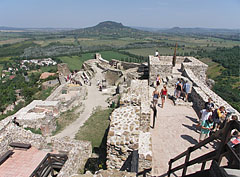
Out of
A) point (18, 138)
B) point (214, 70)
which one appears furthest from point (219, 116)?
point (214, 70)

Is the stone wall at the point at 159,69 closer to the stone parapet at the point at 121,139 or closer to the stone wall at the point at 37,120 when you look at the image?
the stone parapet at the point at 121,139

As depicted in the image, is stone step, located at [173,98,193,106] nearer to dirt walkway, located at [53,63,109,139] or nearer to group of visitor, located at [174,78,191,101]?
group of visitor, located at [174,78,191,101]

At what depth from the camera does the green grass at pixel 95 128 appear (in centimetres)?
1008

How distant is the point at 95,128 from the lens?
37.0ft

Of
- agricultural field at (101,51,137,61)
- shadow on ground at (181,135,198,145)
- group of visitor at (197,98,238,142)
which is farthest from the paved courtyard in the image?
agricultural field at (101,51,137,61)

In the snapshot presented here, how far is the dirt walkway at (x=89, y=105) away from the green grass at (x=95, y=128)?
54cm

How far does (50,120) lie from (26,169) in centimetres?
472

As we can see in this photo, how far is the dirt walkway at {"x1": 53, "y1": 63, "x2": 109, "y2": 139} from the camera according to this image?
37.7 ft

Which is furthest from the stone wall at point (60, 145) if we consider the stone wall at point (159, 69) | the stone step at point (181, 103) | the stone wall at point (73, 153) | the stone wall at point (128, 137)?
the stone wall at point (159, 69)

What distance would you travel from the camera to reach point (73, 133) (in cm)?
1120

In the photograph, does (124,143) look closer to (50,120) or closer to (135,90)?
(135,90)

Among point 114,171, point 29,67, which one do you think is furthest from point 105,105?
point 29,67

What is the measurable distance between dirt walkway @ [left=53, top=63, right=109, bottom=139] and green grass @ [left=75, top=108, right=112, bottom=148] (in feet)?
1.78

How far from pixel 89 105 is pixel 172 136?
11313 mm
